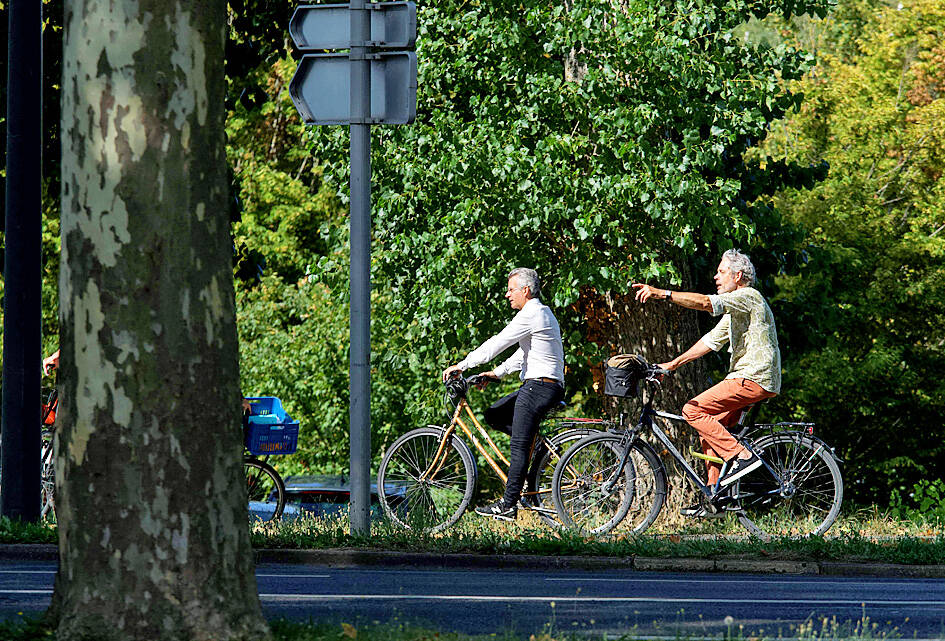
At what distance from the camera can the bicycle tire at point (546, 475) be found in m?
10.0

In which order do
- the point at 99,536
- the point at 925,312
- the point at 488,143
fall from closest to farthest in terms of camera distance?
the point at 99,536
the point at 488,143
the point at 925,312

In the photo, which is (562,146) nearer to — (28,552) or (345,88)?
(345,88)

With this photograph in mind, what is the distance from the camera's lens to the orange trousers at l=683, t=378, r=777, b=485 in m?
9.90

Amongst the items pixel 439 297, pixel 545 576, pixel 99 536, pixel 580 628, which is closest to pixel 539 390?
pixel 545 576

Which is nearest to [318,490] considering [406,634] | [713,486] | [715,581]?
[713,486]

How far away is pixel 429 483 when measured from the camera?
33.9 ft

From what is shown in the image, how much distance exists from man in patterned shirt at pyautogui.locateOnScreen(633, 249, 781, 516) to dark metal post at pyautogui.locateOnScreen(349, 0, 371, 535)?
205 cm

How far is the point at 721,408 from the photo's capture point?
32.7ft

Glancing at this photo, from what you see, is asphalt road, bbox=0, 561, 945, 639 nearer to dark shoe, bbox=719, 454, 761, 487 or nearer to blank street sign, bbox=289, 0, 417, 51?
dark shoe, bbox=719, 454, 761, 487

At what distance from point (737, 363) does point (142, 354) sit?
5894 mm

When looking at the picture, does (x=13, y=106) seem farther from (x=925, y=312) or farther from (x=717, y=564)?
(x=925, y=312)

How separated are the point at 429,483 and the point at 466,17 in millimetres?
4562

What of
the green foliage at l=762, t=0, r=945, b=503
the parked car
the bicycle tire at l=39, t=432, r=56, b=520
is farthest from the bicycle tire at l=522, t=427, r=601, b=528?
the parked car

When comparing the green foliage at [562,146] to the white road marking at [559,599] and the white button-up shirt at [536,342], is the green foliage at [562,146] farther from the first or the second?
the white road marking at [559,599]
